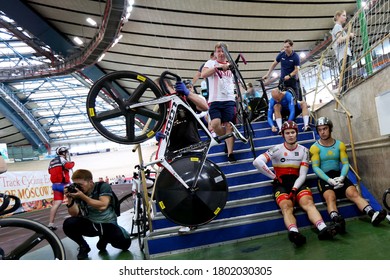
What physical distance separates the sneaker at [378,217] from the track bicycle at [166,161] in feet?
4.54

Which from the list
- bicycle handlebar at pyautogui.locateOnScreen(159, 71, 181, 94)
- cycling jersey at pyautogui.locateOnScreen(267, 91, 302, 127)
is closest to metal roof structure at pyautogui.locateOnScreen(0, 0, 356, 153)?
cycling jersey at pyautogui.locateOnScreen(267, 91, 302, 127)

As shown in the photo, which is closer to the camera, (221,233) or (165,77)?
(165,77)

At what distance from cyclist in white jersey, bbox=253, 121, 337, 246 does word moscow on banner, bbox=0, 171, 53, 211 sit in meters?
8.26

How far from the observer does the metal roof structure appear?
9328 mm

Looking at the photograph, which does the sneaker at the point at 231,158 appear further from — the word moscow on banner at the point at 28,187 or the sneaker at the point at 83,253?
the word moscow on banner at the point at 28,187

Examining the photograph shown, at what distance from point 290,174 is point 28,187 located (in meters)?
9.37

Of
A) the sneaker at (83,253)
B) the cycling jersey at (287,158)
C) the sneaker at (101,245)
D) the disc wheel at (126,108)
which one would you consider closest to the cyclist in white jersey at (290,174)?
the cycling jersey at (287,158)

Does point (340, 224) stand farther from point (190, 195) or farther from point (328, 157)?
point (190, 195)

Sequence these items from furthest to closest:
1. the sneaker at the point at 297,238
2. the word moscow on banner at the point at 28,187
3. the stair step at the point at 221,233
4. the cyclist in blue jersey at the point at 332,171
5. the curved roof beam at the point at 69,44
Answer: the word moscow on banner at the point at 28,187 → the curved roof beam at the point at 69,44 → the cyclist in blue jersey at the point at 332,171 → the stair step at the point at 221,233 → the sneaker at the point at 297,238

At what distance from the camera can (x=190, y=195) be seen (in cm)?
204

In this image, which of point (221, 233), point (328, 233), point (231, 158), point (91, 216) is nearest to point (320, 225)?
point (328, 233)

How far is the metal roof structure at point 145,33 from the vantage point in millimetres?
9328

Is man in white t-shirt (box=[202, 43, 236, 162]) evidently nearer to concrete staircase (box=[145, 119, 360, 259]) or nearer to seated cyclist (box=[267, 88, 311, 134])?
concrete staircase (box=[145, 119, 360, 259])

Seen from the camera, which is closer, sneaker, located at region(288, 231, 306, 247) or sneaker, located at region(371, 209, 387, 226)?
sneaker, located at region(288, 231, 306, 247)
